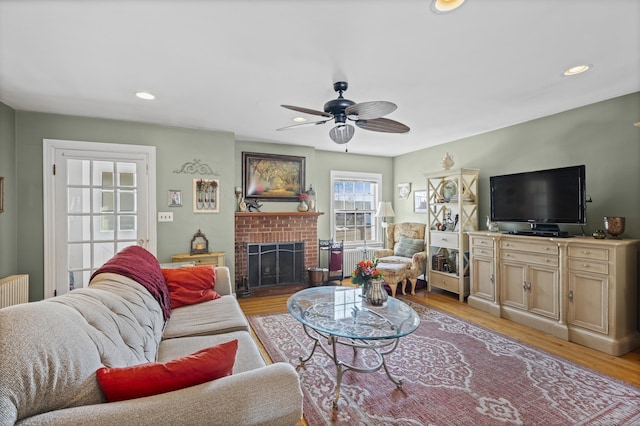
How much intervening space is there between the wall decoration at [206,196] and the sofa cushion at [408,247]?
121 inches

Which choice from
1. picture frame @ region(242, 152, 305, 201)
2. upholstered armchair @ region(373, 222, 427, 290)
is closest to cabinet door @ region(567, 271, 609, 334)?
upholstered armchair @ region(373, 222, 427, 290)

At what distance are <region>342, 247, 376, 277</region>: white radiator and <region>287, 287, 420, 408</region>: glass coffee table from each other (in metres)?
2.65

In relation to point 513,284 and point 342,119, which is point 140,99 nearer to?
point 342,119

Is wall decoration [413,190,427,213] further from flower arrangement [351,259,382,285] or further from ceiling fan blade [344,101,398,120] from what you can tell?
ceiling fan blade [344,101,398,120]

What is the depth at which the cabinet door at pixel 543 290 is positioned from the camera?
3061 mm

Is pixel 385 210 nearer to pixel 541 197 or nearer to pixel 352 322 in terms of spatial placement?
pixel 541 197

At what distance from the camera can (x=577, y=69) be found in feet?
7.75

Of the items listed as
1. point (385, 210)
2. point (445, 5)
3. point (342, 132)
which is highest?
point (445, 5)

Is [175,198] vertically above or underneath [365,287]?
above

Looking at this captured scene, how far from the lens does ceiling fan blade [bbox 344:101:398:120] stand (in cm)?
204

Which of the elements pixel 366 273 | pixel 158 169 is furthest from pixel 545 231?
pixel 158 169

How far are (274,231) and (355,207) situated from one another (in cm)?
185

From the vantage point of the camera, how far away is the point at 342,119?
250 cm

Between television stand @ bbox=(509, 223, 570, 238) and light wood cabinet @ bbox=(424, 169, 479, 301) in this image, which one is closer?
television stand @ bbox=(509, 223, 570, 238)
